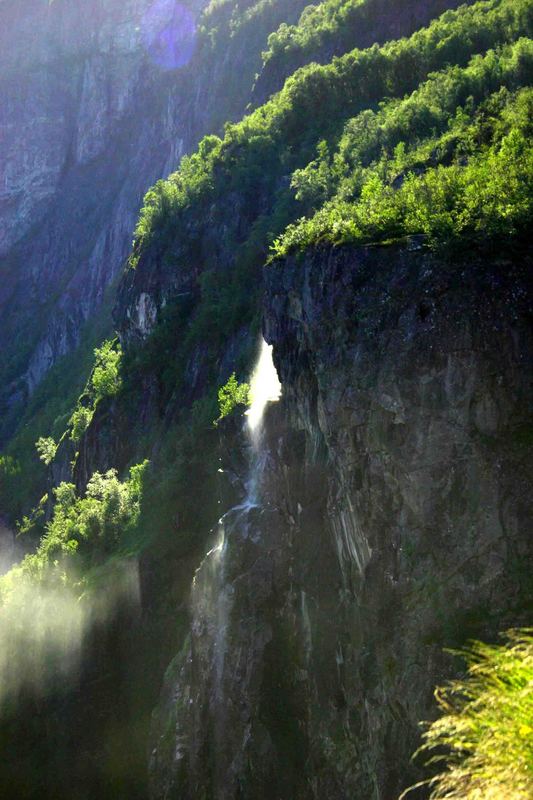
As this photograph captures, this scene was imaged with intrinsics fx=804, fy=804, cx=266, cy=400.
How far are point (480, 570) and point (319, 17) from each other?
198ft

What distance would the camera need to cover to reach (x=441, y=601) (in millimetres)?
15211

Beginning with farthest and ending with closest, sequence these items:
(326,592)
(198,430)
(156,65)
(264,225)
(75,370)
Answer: (156,65) → (75,370) → (264,225) → (198,430) → (326,592)

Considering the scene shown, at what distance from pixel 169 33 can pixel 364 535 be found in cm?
9714

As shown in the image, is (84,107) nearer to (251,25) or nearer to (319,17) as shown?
(251,25)

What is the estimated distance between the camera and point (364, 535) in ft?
56.6

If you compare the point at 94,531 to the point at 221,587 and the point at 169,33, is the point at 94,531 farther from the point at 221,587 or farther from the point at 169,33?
the point at 169,33

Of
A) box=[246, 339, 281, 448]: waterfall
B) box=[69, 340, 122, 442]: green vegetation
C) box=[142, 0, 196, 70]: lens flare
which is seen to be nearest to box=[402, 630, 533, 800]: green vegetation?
box=[246, 339, 281, 448]: waterfall

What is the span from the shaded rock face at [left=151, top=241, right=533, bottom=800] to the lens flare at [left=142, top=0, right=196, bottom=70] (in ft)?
274

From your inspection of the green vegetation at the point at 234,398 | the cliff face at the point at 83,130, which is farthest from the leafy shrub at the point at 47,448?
the green vegetation at the point at 234,398

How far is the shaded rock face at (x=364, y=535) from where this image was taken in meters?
15.0

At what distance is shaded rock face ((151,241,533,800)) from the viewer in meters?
15.0

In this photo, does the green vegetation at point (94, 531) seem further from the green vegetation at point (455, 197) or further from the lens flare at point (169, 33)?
the lens flare at point (169, 33)

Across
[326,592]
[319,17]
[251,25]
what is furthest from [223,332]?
[251,25]

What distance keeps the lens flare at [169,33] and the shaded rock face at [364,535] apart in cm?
8353
